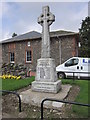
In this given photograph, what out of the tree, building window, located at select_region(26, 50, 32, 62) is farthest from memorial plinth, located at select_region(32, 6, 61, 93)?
the tree

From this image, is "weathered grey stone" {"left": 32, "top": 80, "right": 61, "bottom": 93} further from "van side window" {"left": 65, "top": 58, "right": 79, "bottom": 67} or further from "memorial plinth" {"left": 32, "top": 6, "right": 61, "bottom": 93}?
"van side window" {"left": 65, "top": 58, "right": 79, "bottom": 67}

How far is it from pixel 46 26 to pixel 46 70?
2.06 meters

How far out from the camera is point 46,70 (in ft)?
18.1

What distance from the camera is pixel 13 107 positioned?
14.1ft

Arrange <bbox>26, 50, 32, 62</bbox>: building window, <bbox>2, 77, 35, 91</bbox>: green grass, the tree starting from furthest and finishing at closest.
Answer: the tree
<bbox>26, 50, 32, 62</bbox>: building window
<bbox>2, 77, 35, 91</bbox>: green grass

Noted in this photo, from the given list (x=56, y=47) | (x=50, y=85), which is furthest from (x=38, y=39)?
(x=50, y=85)

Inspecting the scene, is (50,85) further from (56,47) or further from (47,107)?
(56,47)

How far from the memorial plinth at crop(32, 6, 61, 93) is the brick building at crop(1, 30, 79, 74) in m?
8.88

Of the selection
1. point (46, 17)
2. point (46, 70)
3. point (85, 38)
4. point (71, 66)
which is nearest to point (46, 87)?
point (46, 70)

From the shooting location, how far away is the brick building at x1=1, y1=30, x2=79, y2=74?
1475cm

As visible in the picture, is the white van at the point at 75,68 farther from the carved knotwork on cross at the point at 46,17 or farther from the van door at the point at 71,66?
the carved knotwork on cross at the point at 46,17

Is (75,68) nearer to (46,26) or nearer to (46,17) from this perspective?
(46,26)

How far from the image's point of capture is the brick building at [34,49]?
48.4 ft

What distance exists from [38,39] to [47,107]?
12735 mm
